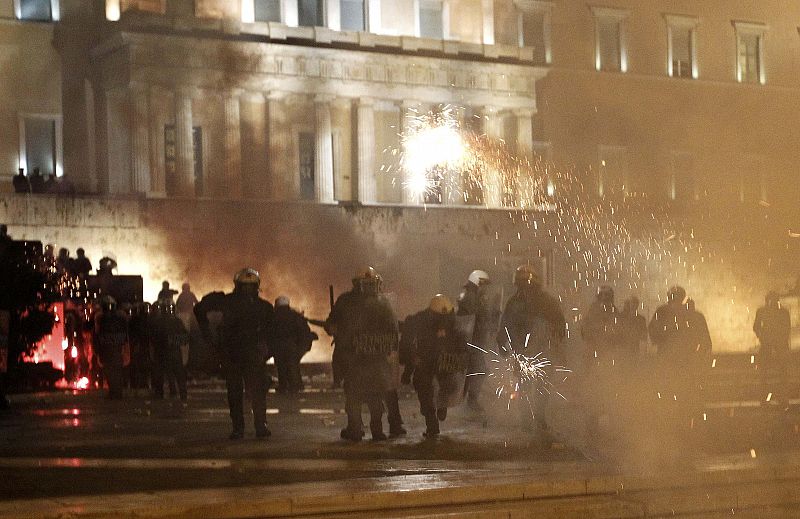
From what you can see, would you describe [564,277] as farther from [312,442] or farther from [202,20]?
[312,442]

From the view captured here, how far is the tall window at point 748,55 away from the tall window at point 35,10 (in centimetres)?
A: 2358

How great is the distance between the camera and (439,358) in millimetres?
14891

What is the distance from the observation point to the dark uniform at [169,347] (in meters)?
20.0

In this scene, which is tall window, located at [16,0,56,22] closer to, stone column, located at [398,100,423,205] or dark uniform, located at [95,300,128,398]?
stone column, located at [398,100,423,205]

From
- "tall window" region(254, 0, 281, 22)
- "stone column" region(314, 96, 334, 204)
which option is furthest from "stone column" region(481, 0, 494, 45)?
"tall window" region(254, 0, 281, 22)

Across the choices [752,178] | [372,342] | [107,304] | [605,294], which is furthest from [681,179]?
[372,342]

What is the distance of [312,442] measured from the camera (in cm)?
1391

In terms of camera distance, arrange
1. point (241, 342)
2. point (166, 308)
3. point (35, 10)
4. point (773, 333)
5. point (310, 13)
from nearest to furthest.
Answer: point (241, 342)
point (166, 308)
point (773, 333)
point (35, 10)
point (310, 13)

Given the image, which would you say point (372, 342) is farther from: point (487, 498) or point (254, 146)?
point (254, 146)

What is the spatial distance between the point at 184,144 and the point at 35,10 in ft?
18.5

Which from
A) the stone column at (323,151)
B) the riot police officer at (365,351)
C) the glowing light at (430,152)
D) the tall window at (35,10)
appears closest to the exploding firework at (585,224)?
the glowing light at (430,152)

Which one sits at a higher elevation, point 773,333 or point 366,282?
point 366,282

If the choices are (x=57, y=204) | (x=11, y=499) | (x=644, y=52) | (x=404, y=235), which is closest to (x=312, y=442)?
(x=11, y=499)

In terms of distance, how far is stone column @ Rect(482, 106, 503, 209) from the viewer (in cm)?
4100
